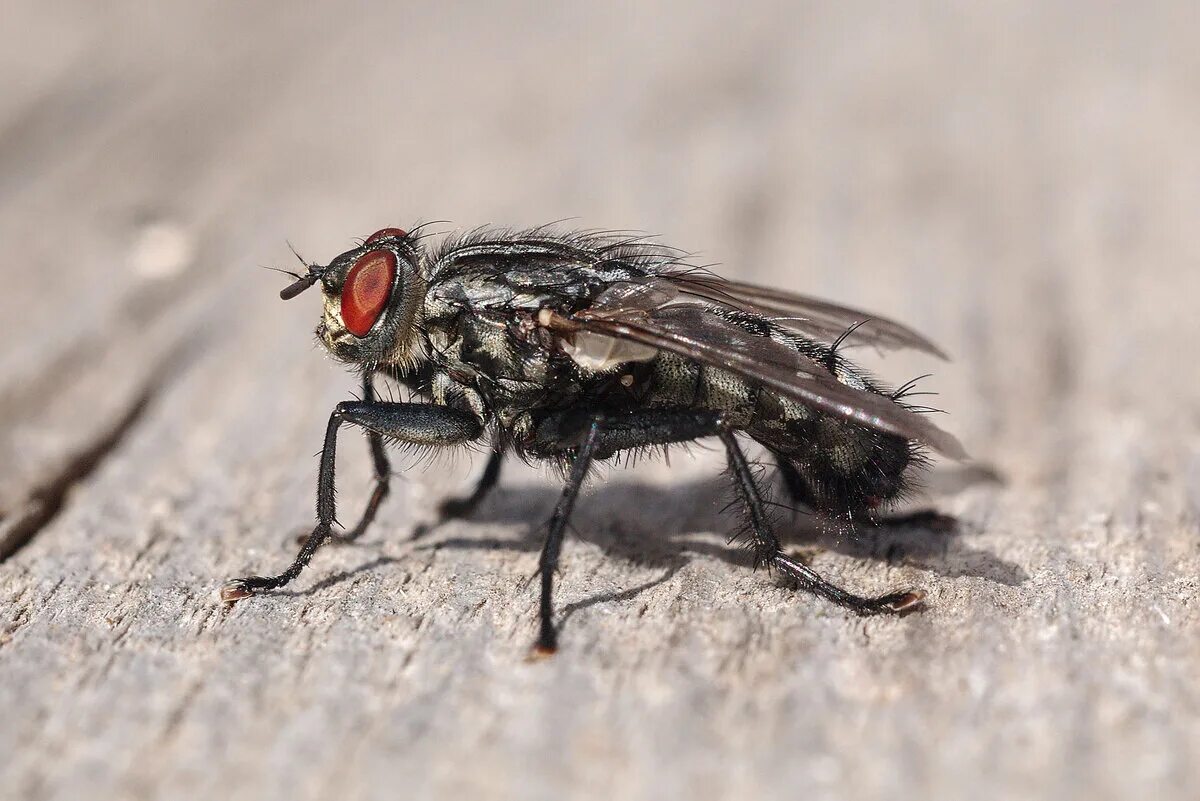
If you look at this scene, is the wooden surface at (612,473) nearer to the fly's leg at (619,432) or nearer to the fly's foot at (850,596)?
the fly's foot at (850,596)

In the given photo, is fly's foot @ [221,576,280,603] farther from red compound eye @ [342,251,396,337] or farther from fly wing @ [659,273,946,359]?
fly wing @ [659,273,946,359]

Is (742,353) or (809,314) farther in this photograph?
(809,314)

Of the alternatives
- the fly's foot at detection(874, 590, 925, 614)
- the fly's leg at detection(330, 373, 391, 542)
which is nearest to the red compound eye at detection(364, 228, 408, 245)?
the fly's leg at detection(330, 373, 391, 542)

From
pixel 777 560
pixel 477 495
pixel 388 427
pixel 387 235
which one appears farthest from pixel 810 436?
pixel 387 235

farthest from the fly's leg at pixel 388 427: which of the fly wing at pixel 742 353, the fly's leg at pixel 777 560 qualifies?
the fly's leg at pixel 777 560

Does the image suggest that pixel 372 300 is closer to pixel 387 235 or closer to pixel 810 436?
pixel 387 235

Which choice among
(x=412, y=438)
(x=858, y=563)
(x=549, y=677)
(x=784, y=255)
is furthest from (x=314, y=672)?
(x=784, y=255)
